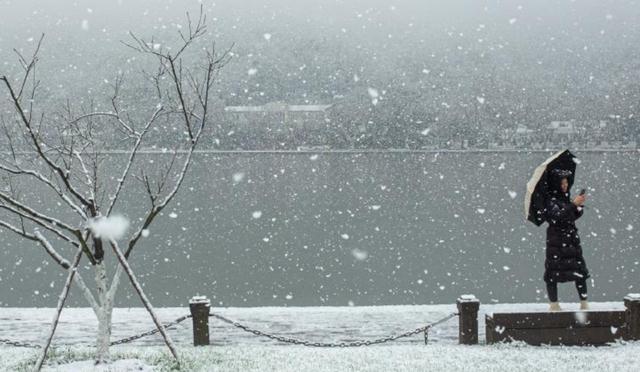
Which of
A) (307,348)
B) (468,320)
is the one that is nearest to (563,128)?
(468,320)

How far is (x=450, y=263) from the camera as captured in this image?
30.6 metres

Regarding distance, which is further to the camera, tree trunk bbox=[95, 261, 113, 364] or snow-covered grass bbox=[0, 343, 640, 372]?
snow-covered grass bbox=[0, 343, 640, 372]

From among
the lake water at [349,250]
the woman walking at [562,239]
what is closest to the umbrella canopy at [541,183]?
the woman walking at [562,239]

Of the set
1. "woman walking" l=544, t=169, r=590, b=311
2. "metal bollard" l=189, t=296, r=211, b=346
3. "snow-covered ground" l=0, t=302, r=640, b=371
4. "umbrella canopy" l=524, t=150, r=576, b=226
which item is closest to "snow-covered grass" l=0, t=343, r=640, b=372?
"snow-covered ground" l=0, t=302, r=640, b=371

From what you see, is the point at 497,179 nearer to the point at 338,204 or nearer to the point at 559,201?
the point at 338,204

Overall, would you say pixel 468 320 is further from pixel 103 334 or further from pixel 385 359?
pixel 103 334

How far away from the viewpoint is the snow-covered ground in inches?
291

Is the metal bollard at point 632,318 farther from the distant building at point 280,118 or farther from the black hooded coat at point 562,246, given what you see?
the distant building at point 280,118

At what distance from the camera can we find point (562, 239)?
861 cm

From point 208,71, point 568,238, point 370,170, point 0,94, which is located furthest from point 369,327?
point 0,94

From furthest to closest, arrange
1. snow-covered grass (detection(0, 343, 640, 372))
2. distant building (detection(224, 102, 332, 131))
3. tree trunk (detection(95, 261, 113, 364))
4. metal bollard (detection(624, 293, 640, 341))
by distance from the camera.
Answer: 1. distant building (detection(224, 102, 332, 131))
2. metal bollard (detection(624, 293, 640, 341))
3. snow-covered grass (detection(0, 343, 640, 372))
4. tree trunk (detection(95, 261, 113, 364))

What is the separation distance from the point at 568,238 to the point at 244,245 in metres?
28.7

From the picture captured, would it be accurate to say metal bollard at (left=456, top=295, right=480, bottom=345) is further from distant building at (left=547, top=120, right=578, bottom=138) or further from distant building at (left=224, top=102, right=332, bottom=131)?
distant building at (left=547, top=120, right=578, bottom=138)

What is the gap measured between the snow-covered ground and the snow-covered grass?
0.4 inches
